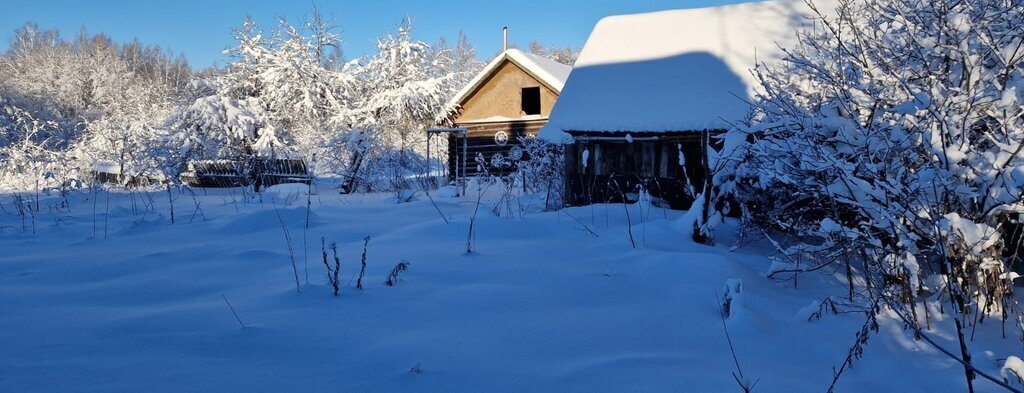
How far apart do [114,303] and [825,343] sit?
3.11 meters

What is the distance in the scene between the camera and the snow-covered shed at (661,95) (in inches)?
338

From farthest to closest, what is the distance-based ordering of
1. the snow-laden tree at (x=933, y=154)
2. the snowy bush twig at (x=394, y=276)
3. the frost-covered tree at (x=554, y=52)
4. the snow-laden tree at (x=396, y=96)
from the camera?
the frost-covered tree at (x=554, y=52) < the snow-laden tree at (x=396, y=96) < the snowy bush twig at (x=394, y=276) < the snow-laden tree at (x=933, y=154)

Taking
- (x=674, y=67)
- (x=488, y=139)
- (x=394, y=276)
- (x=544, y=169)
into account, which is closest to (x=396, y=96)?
(x=488, y=139)

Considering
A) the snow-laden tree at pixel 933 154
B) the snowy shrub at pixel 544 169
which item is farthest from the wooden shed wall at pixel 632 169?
the snow-laden tree at pixel 933 154

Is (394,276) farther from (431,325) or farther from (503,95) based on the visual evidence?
(503,95)

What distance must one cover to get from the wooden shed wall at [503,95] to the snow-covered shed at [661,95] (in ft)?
23.0

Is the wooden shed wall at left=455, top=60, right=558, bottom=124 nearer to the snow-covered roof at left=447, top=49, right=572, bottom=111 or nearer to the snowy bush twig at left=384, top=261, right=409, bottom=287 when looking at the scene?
the snow-covered roof at left=447, top=49, right=572, bottom=111

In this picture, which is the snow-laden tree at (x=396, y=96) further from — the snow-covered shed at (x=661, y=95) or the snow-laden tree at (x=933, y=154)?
the snow-laden tree at (x=933, y=154)

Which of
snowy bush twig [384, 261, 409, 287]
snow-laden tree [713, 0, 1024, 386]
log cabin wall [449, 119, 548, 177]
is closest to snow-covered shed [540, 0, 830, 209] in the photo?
snow-laden tree [713, 0, 1024, 386]

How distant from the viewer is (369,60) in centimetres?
2453

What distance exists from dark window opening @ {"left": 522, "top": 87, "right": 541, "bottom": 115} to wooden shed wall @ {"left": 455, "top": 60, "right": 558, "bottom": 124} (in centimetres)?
45

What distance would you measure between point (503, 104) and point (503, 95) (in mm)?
285

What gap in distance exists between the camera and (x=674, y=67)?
31.1ft

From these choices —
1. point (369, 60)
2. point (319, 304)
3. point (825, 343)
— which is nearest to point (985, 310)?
point (825, 343)
